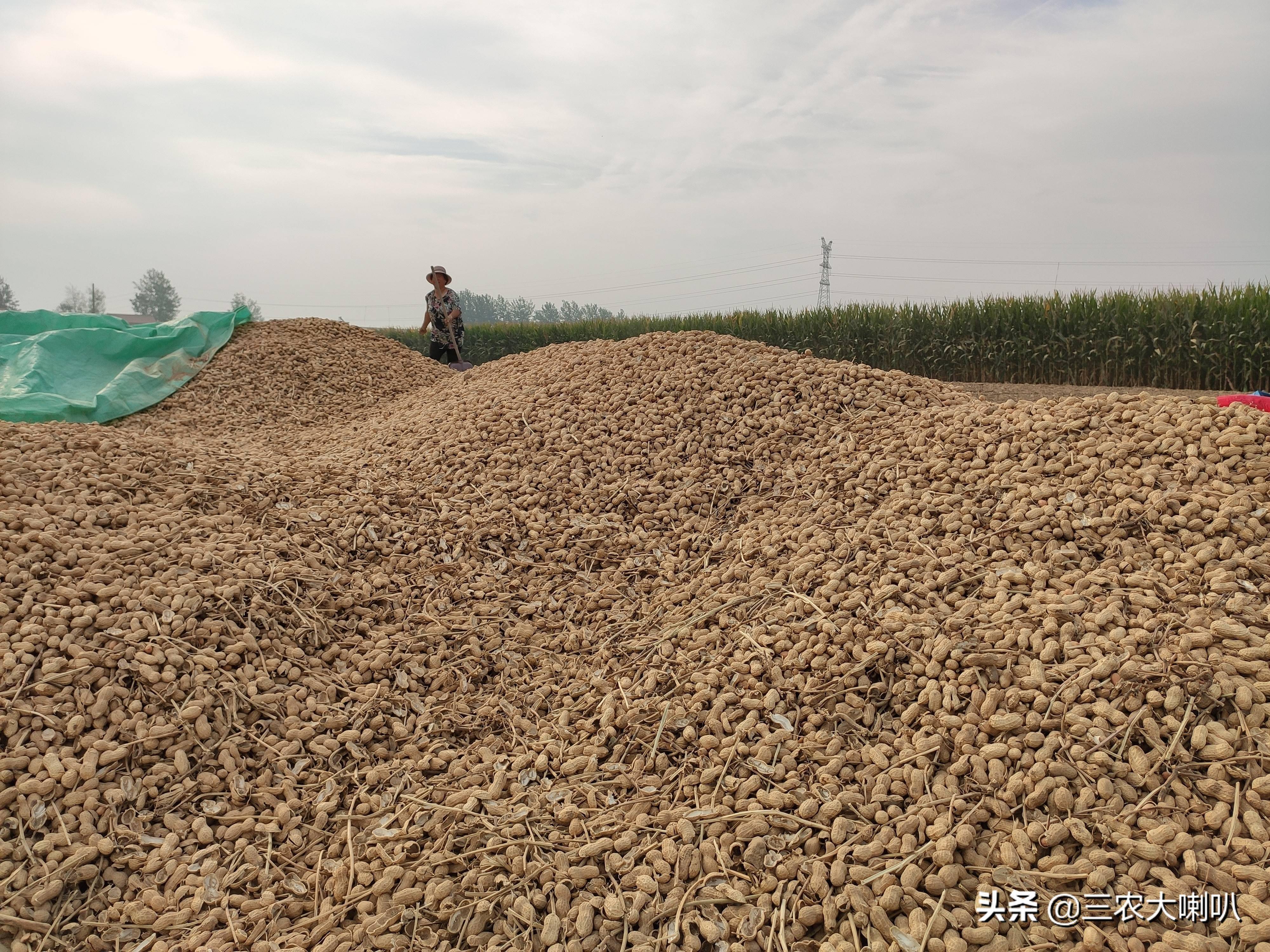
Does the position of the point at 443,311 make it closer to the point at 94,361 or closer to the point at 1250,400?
the point at 94,361

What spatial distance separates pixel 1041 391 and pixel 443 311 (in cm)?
770

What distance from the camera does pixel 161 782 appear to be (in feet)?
7.68

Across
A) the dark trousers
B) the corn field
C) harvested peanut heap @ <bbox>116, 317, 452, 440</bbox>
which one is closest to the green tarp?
harvested peanut heap @ <bbox>116, 317, 452, 440</bbox>

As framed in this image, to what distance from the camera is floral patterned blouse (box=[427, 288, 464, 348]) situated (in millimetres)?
9094

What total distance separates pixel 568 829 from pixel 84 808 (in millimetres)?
1445

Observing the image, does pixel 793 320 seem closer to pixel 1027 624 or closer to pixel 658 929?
pixel 1027 624

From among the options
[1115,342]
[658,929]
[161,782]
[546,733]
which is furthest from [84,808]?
[1115,342]

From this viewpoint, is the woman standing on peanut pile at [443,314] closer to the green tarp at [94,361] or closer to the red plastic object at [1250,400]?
the green tarp at [94,361]

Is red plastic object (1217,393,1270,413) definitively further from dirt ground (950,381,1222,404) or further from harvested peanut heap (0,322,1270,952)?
dirt ground (950,381,1222,404)

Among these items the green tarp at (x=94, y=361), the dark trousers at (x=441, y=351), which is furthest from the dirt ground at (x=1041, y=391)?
the green tarp at (x=94, y=361)

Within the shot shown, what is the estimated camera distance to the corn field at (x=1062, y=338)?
8.84m

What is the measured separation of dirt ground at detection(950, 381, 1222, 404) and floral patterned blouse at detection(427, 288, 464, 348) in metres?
6.37

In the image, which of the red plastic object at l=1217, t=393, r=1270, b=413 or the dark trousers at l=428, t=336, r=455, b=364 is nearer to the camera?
the red plastic object at l=1217, t=393, r=1270, b=413

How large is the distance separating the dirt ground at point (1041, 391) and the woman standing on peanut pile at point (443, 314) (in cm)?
638
